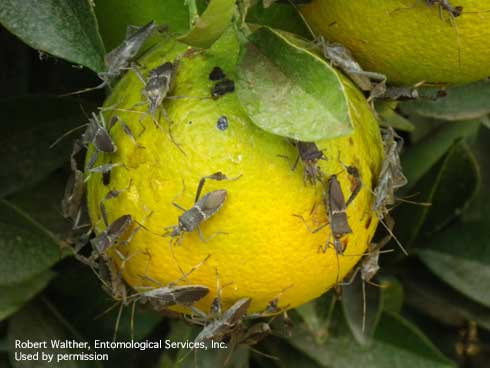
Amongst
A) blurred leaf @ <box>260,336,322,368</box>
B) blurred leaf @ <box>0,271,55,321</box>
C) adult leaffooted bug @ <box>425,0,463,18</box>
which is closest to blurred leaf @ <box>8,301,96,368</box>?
blurred leaf @ <box>0,271,55,321</box>

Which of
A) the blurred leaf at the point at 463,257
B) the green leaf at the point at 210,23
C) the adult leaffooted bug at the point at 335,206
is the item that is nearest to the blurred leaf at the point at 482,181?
the blurred leaf at the point at 463,257

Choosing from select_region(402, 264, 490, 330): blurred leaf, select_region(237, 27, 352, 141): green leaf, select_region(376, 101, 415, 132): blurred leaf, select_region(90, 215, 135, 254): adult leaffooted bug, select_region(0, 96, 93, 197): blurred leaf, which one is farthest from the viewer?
select_region(402, 264, 490, 330): blurred leaf

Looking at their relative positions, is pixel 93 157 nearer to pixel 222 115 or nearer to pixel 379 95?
pixel 222 115

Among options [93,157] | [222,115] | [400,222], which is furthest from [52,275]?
[400,222]

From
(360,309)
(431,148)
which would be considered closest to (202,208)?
(360,309)

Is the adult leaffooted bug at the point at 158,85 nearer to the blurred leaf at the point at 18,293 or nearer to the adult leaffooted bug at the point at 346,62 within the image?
the adult leaffooted bug at the point at 346,62

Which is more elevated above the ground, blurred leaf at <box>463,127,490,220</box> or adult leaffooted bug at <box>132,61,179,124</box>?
adult leaffooted bug at <box>132,61,179,124</box>

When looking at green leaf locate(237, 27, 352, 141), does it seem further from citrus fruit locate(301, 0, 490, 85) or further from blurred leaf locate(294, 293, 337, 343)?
blurred leaf locate(294, 293, 337, 343)
